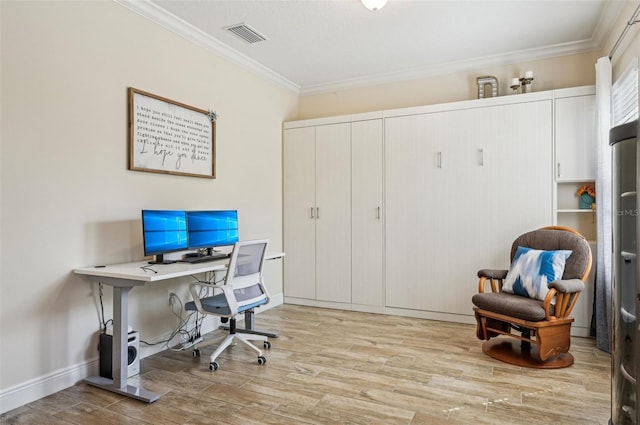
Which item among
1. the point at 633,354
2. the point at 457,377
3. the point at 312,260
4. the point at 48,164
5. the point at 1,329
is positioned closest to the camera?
the point at 633,354

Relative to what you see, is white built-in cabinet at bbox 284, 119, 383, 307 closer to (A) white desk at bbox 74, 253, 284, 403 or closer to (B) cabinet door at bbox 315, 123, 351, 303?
(B) cabinet door at bbox 315, 123, 351, 303

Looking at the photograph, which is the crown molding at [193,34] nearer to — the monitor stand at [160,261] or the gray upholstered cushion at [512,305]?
the monitor stand at [160,261]

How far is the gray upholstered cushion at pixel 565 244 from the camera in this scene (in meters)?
3.03

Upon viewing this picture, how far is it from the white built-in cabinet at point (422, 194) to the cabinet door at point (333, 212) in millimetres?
12

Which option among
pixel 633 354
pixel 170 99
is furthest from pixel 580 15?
pixel 170 99

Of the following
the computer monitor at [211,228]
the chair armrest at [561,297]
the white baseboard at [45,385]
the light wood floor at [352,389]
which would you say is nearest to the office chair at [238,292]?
the light wood floor at [352,389]

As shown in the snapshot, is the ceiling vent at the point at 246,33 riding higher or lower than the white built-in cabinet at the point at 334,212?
higher

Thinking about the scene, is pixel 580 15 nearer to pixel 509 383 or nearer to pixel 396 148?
pixel 396 148

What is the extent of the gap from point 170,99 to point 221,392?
234 cm

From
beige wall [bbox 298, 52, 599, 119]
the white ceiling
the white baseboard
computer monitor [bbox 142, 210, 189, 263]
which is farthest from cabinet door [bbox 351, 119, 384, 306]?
the white baseboard

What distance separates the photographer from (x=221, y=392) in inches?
98.7

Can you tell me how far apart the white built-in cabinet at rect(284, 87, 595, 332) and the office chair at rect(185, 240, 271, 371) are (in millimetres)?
1567

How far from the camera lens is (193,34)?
3.50 m

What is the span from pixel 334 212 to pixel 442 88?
184cm
